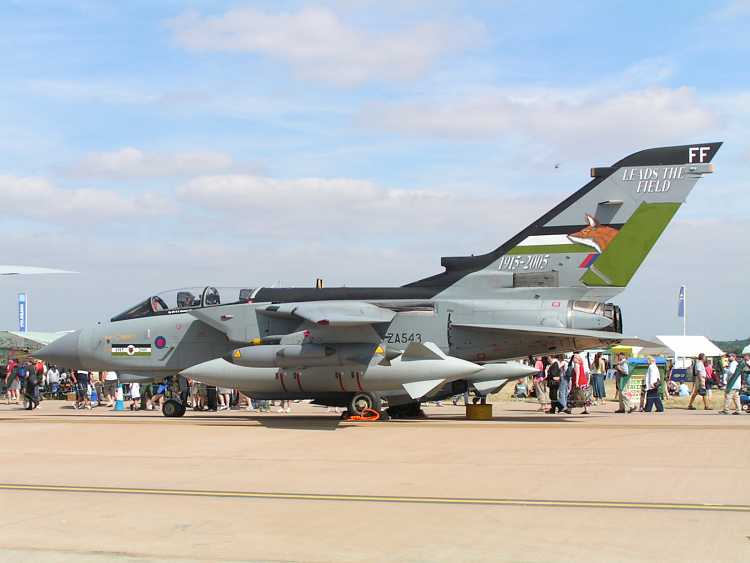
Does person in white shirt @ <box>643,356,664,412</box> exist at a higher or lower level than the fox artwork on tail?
lower

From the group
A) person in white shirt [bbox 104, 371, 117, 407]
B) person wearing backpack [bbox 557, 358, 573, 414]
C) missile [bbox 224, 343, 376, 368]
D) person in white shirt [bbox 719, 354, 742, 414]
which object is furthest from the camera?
person in white shirt [bbox 104, 371, 117, 407]

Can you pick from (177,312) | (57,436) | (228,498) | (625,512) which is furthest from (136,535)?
(177,312)

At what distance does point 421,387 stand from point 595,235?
5080 mm

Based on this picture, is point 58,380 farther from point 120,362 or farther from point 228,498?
point 228,498

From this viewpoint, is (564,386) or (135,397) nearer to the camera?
(564,386)

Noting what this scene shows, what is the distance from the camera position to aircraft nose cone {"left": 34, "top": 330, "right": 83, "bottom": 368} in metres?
20.3

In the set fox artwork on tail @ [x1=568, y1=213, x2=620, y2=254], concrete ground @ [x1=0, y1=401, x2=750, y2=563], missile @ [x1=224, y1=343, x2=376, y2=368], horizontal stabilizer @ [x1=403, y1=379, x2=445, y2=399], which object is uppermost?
fox artwork on tail @ [x1=568, y1=213, x2=620, y2=254]

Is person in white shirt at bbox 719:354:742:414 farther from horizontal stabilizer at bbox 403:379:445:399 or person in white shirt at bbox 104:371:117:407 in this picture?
person in white shirt at bbox 104:371:117:407

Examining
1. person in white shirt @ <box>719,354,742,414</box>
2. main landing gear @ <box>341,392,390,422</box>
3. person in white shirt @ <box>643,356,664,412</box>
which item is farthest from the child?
person in white shirt @ <box>719,354,742,414</box>

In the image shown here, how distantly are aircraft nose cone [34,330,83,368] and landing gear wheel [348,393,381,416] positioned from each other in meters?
6.61

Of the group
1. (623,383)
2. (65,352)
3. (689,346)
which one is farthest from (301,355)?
(689,346)

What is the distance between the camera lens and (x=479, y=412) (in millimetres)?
19422

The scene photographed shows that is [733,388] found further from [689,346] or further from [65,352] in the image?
[689,346]

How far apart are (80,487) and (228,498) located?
180cm
